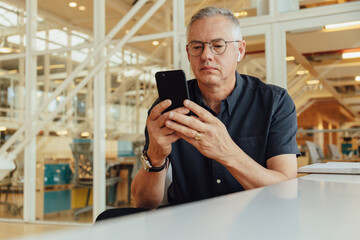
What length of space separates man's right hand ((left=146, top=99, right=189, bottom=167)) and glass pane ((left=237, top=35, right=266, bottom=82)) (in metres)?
2.85

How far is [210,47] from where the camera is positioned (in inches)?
60.9

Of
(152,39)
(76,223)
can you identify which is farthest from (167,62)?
(76,223)

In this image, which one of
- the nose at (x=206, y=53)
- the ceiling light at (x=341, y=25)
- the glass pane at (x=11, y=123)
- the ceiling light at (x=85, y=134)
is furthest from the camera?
the glass pane at (x=11, y=123)

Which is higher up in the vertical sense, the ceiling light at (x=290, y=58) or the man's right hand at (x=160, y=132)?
the ceiling light at (x=290, y=58)

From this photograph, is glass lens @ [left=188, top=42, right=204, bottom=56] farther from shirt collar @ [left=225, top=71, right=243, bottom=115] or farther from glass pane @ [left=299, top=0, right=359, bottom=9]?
glass pane @ [left=299, top=0, right=359, bottom=9]

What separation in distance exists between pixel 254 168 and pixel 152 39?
375cm

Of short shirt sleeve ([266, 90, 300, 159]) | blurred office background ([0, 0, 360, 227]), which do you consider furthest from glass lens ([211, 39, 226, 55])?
blurred office background ([0, 0, 360, 227])

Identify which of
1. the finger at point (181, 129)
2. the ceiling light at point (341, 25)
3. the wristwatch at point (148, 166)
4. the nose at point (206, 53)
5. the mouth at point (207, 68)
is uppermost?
the ceiling light at point (341, 25)

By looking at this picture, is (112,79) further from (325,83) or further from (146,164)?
(146,164)

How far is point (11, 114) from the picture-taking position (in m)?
5.62

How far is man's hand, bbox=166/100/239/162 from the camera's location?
49.3 inches

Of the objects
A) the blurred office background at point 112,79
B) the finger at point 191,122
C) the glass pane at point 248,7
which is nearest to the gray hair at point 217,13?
the finger at point 191,122

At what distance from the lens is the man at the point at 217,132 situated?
1.26 meters

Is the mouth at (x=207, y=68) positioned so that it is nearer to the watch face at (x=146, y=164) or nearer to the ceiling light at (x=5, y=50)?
the watch face at (x=146, y=164)
